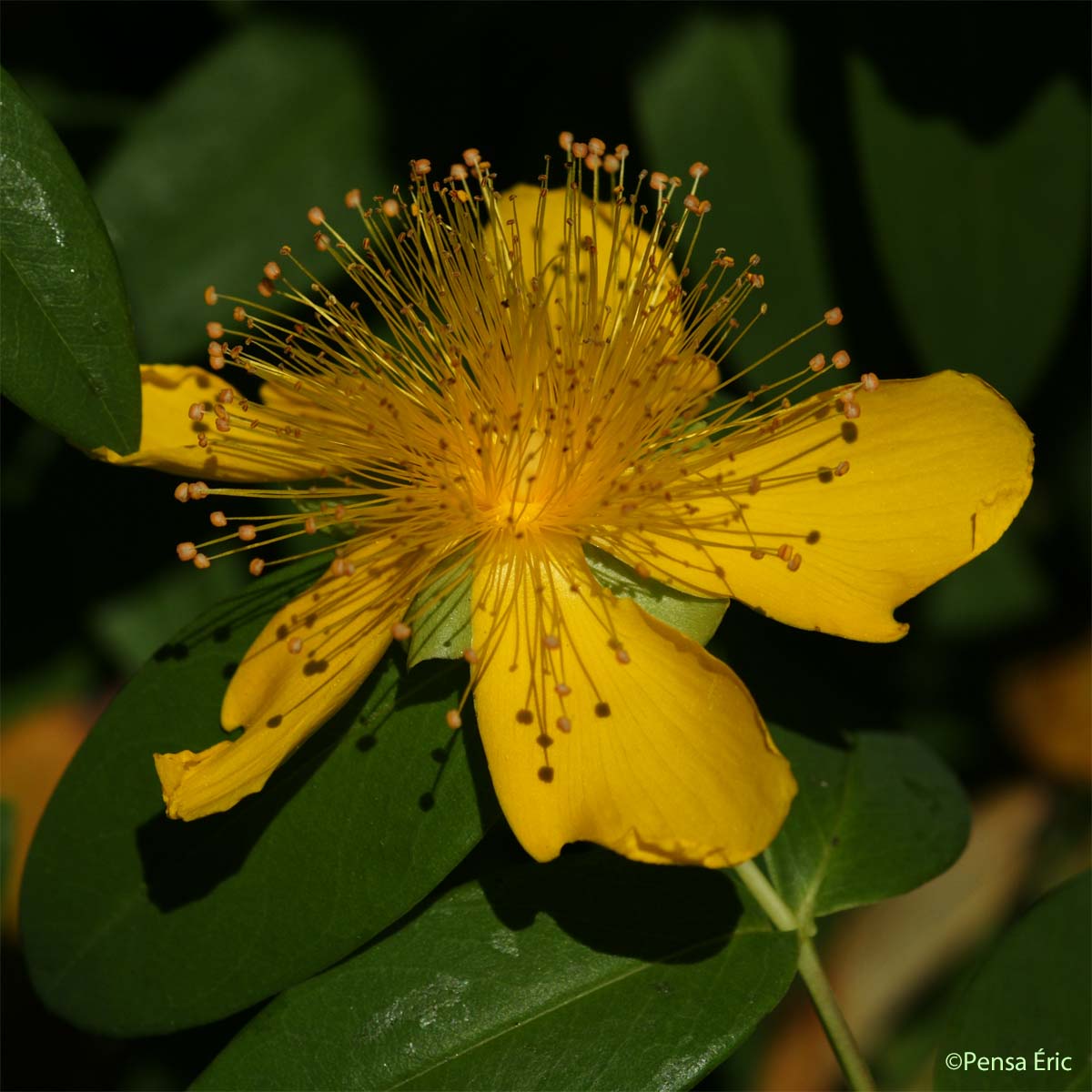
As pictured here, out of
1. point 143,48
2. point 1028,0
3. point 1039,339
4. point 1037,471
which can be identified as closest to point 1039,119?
point 1028,0

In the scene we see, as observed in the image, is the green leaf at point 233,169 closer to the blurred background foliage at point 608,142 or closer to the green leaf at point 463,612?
the blurred background foliage at point 608,142

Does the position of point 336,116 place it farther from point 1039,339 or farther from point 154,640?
point 1039,339

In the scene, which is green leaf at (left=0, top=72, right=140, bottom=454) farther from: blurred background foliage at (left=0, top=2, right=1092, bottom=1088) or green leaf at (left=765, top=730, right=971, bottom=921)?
green leaf at (left=765, top=730, right=971, bottom=921)

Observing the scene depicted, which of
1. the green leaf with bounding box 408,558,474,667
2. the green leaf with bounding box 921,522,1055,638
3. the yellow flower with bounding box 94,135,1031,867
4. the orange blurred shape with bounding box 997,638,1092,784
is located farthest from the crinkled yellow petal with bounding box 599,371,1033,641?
the orange blurred shape with bounding box 997,638,1092,784

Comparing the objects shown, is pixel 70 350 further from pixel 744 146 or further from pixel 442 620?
pixel 744 146

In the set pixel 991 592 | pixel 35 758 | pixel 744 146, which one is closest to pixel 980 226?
pixel 744 146

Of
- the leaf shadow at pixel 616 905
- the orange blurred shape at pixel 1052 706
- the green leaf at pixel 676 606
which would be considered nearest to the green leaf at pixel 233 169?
the green leaf at pixel 676 606
